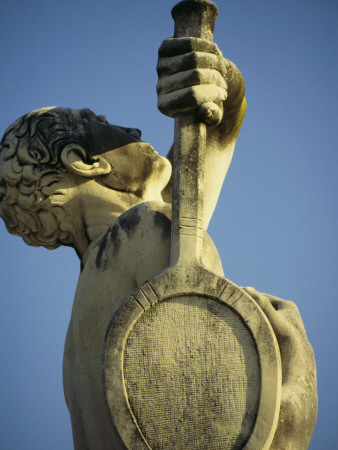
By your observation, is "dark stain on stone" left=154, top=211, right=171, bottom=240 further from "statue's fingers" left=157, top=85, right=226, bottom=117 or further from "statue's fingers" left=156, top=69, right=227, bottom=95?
"statue's fingers" left=156, top=69, right=227, bottom=95

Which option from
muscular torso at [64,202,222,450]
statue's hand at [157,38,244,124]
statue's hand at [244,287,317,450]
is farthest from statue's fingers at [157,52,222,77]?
statue's hand at [244,287,317,450]

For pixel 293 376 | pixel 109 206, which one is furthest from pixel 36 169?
pixel 293 376

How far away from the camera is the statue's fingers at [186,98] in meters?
5.82

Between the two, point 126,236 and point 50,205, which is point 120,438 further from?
point 50,205

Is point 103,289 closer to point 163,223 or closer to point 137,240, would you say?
point 137,240

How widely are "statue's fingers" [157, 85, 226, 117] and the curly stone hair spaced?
1167 mm

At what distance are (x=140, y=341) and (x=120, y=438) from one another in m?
0.59

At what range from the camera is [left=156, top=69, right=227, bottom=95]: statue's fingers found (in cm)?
584

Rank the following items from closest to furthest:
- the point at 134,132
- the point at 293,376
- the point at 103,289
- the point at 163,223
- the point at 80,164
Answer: the point at 163,223
the point at 293,376
the point at 103,289
the point at 80,164
the point at 134,132

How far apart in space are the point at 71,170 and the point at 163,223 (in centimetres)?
117

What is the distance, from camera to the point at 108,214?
6832mm

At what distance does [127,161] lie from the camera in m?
6.84

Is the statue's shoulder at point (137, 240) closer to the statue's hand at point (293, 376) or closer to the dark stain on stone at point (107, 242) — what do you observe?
the dark stain on stone at point (107, 242)

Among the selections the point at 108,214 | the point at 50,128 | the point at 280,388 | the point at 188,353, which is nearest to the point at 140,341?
the point at 188,353
